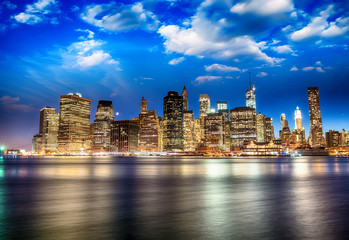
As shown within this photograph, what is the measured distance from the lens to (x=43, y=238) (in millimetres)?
11945

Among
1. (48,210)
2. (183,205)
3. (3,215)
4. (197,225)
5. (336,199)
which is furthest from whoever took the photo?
(336,199)

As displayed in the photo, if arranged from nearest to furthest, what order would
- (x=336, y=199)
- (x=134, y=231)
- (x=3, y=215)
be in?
1. (x=134, y=231)
2. (x=3, y=215)
3. (x=336, y=199)

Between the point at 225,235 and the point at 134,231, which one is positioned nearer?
the point at 225,235

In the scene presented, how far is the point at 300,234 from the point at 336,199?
44.1 ft

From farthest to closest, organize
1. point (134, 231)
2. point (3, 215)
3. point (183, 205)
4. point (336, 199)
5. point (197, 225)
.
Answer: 1. point (336, 199)
2. point (183, 205)
3. point (3, 215)
4. point (197, 225)
5. point (134, 231)

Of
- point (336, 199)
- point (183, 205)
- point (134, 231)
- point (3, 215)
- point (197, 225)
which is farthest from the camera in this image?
point (336, 199)

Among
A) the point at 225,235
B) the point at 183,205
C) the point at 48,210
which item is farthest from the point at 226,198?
the point at 48,210

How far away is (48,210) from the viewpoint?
18.8 meters

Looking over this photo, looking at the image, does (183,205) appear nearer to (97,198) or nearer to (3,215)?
(97,198)

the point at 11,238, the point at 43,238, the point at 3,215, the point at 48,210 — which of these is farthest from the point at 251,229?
the point at 3,215

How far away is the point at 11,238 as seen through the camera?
11984 millimetres

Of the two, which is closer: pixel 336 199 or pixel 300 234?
pixel 300 234

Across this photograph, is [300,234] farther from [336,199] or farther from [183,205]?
[336,199]

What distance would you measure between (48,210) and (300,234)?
595 inches
